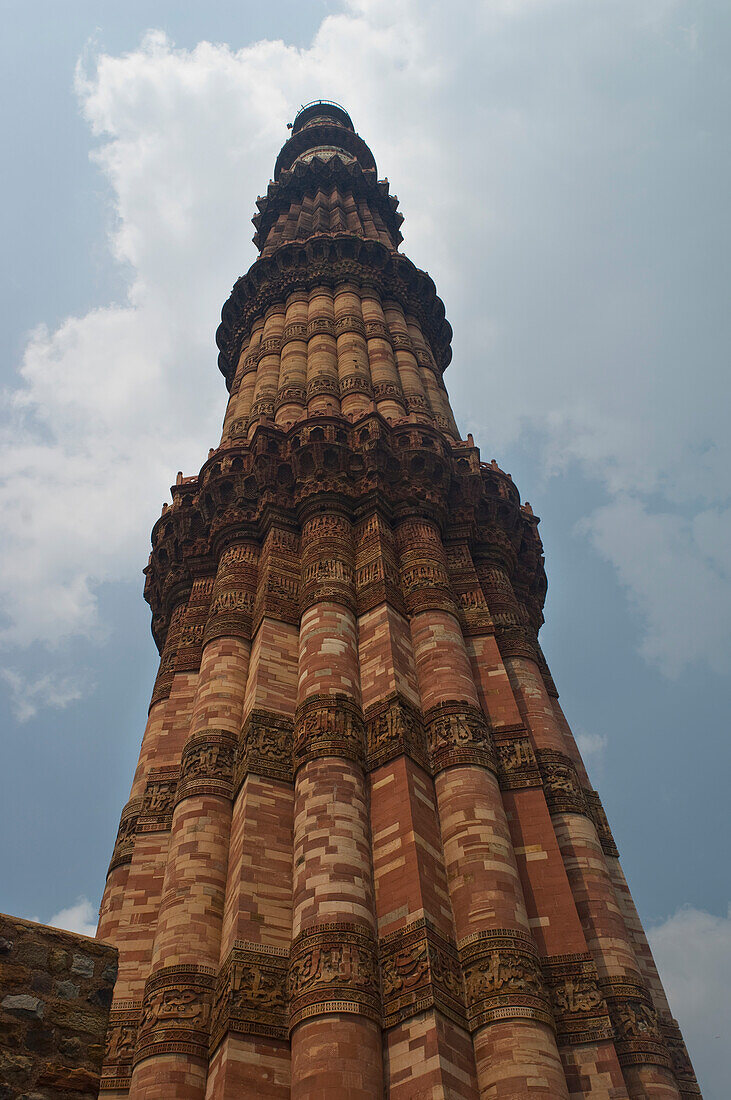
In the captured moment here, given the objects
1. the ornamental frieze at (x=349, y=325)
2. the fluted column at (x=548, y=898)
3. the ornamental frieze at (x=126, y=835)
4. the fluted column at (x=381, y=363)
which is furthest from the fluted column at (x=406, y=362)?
the ornamental frieze at (x=126, y=835)

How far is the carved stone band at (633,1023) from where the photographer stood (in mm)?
8133

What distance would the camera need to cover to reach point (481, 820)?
879cm

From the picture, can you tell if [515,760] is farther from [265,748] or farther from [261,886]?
[261,886]

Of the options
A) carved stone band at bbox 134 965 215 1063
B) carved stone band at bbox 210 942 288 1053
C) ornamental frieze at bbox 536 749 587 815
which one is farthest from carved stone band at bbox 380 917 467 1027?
ornamental frieze at bbox 536 749 587 815

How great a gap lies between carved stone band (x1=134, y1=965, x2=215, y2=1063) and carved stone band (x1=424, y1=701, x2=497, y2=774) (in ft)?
10.7

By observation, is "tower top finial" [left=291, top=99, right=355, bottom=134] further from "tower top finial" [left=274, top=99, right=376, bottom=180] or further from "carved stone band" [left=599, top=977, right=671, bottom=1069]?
"carved stone band" [left=599, top=977, right=671, bottom=1069]

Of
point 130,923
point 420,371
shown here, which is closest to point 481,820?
point 130,923

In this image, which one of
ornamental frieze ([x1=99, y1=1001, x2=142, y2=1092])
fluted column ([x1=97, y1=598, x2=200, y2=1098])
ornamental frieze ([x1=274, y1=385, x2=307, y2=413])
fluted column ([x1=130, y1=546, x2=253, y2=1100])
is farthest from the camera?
ornamental frieze ([x1=274, y1=385, x2=307, y2=413])

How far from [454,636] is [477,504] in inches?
165

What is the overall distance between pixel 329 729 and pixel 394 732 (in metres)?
0.72

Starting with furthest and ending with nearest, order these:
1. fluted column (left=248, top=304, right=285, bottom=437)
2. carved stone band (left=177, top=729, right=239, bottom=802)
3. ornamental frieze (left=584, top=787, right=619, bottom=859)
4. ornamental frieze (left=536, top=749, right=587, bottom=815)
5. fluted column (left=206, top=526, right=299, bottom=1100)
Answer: fluted column (left=248, top=304, right=285, bottom=437) → ornamental frieze (left=584, top=787, right=619, bottom=859) → ornamental frieze (left=536, top=749, right=587, bottom=815) → carved stone band (left=177, top=729, right=239, bottom=802) → fluted column (left=206, top=526, right=299, bottom=1100)

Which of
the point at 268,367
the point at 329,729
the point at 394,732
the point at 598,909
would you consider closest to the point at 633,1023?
the point at 598,909

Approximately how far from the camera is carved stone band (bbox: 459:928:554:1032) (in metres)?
7.16

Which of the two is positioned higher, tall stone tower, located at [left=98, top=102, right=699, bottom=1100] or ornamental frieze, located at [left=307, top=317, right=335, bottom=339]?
ornamental frieze, located at [left=307, top=317, right=335, bottom=339]
